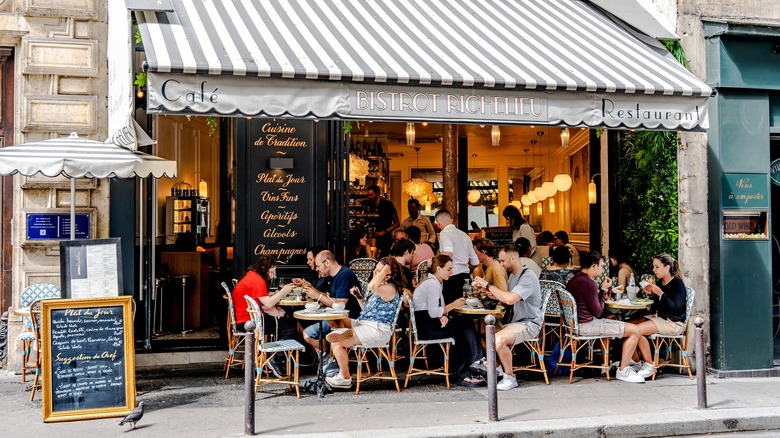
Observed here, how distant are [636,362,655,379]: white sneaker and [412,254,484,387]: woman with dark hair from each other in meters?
1.81

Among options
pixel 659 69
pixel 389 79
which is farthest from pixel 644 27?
pixel 389 79

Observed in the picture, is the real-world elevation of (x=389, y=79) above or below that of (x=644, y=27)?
below

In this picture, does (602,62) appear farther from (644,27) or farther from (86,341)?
(86,341)

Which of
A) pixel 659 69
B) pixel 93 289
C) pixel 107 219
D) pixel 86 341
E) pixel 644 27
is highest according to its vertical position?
pixel 644 27

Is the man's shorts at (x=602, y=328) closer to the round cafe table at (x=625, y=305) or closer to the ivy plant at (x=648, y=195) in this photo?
the round cafe table at (x=625, y=305)

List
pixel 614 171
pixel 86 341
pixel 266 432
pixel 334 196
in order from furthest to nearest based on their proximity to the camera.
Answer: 1. pixel 614 171
2. pixel 334 196
3. pixel 86 341
4. pixel 266 432

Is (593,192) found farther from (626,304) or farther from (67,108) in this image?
(67,108)

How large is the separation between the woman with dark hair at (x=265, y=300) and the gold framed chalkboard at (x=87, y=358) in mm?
1651

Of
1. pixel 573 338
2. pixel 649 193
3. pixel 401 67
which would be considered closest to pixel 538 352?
pixel 573 338

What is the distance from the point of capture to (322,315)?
7.67 metres

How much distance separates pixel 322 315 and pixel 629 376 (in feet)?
11.6

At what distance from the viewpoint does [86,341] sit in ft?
22.4

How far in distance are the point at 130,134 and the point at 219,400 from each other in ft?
9.11

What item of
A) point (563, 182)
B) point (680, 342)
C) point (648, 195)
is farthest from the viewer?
point (563, 182)
